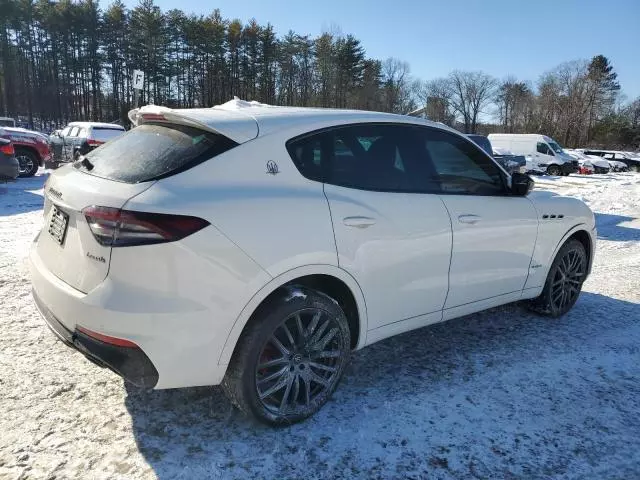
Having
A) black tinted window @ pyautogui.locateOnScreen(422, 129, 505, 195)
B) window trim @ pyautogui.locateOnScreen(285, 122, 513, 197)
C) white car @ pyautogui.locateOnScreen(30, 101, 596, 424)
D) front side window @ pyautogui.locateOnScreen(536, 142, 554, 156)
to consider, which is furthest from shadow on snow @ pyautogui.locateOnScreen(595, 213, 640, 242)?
front side window @ pyautogui.locateOnScreen(536, 142, 554, 156)

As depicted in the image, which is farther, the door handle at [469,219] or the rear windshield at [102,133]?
the rear windshield at [102,133]

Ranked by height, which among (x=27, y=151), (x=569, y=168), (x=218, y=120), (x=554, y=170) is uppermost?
(x=218, y=120)

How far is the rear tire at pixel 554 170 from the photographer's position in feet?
95.6

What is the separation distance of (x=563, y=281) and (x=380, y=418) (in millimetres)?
2669

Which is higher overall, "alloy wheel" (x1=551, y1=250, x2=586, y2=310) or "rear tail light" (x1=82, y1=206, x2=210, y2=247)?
"rear tail light" (x1=82, y1=206, x2=210, y2=247)

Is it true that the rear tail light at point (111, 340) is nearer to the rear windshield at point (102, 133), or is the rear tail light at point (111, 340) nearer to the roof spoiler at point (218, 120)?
the roof spoiler at point (218, 120)

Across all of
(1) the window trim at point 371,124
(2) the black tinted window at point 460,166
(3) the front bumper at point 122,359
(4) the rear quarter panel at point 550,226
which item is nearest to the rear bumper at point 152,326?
(3) the front bumper at point 122,359

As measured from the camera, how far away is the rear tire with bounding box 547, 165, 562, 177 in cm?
2912

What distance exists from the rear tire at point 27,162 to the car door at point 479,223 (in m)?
14.6

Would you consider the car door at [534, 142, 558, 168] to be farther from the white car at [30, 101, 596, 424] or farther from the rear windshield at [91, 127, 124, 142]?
the white car at [30, 101, 596, 424]

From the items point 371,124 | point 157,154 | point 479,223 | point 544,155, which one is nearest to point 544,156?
point 544,155

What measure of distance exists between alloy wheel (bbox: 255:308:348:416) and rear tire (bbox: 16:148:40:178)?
1488 cm

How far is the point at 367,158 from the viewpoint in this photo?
10.4 ft

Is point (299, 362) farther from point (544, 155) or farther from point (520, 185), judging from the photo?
point (544, 155)
